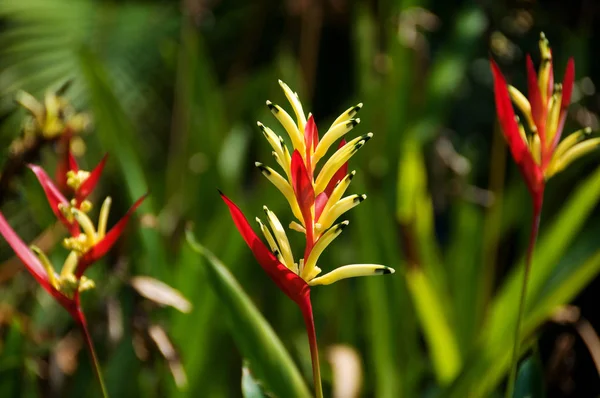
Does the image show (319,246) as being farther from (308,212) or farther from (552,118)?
(552,118)

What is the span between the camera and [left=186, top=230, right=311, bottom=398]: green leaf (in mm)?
660

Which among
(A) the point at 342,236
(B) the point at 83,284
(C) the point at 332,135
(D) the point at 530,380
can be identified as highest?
(C) the point at 332,135

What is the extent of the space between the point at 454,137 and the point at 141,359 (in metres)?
1.05

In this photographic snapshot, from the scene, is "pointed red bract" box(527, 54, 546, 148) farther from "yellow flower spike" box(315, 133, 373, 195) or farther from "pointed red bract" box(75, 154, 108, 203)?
"pointed red bract" box(75, 154, 108, 203)

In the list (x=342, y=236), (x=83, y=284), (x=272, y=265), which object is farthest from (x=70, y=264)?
(x=342, y=236)

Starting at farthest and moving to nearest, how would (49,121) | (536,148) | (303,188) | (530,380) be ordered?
(49,121), (530,380), (536,148), (303,188)

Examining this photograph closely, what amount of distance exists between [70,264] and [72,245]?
2 centimetres

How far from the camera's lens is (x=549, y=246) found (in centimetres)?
92

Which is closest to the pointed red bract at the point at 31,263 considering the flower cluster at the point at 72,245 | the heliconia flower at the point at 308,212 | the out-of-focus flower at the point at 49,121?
the flower cluster at the point at 72,245

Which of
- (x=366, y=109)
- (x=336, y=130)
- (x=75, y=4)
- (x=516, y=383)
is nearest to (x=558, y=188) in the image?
(x=366, y=109)

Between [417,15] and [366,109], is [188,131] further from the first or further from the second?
[417,15]

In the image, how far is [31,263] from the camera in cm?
45

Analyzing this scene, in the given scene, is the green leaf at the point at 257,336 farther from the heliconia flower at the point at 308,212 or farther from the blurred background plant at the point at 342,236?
the heliconia flower at the point at 308,212

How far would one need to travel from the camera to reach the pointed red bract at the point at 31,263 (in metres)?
0.44
